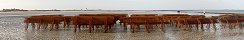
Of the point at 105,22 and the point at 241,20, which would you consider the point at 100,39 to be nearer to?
the point at 105,22

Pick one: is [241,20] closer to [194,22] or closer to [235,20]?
[235,20]

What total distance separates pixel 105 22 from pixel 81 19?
0.87m

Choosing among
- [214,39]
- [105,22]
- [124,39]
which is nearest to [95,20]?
[105,22]

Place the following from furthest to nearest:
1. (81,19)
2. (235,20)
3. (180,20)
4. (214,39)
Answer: (235,20), (180,20), (81,19), (214,39)

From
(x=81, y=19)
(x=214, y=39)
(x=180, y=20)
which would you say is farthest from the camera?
(x=180, y=20)

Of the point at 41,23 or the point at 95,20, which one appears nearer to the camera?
the point at 95,20

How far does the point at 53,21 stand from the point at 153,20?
13.6 feet

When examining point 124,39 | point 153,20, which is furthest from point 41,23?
point 124,39

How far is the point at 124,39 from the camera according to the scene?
11945 mm

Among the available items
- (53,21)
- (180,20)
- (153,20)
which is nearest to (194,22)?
(180,20)

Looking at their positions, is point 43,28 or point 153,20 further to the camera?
point 43,28

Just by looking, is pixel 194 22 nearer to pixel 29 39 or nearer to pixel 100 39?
pixel 100 39

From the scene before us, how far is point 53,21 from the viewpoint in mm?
16562

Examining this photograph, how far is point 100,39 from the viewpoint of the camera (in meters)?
12.0
